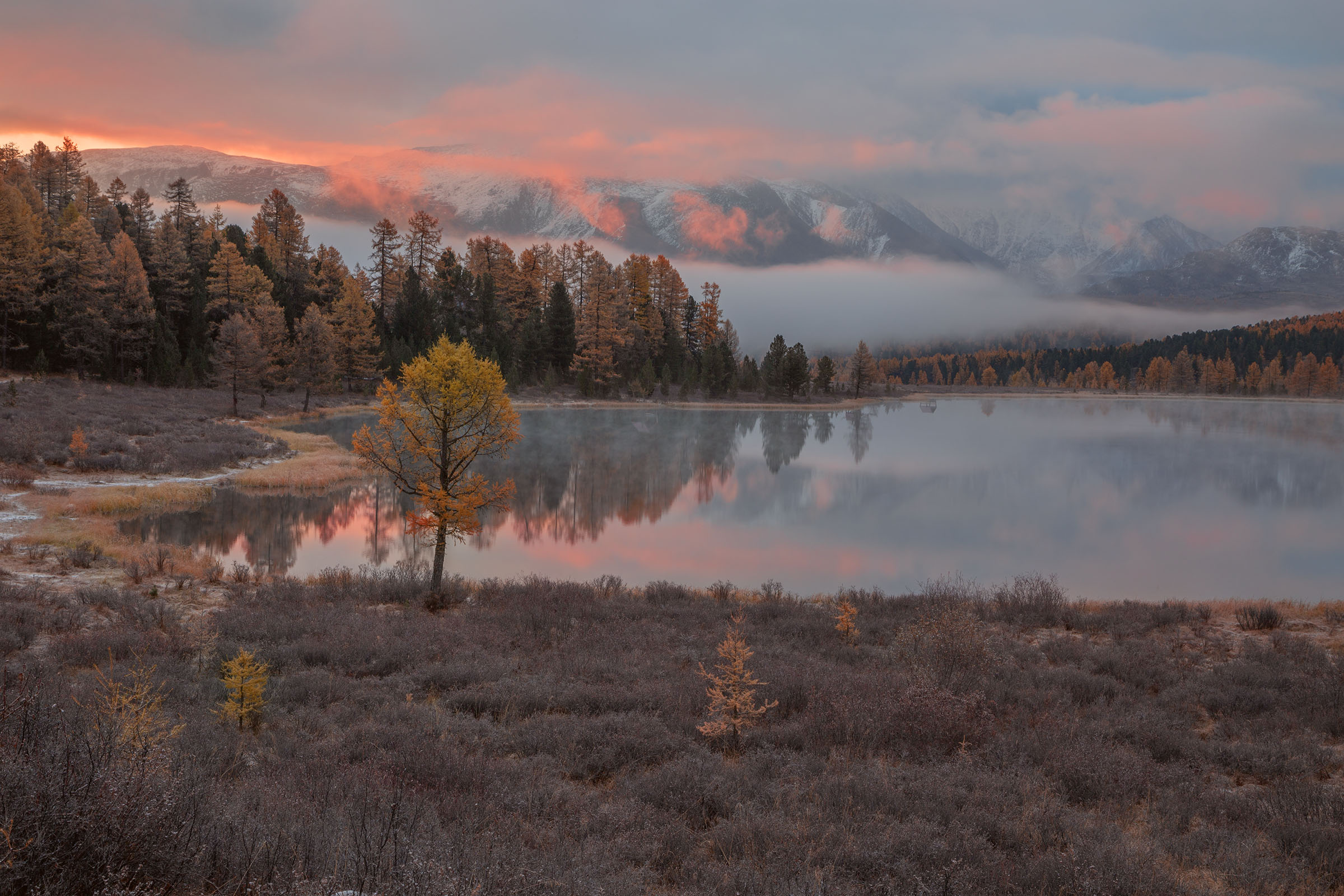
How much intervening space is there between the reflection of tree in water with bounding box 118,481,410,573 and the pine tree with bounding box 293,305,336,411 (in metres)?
34.5

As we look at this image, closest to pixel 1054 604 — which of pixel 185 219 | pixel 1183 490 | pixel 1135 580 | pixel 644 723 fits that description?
pixel 1135 580

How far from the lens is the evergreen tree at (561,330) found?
295ft

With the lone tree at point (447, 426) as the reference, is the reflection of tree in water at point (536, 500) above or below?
below

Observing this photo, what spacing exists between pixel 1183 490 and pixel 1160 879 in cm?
3610

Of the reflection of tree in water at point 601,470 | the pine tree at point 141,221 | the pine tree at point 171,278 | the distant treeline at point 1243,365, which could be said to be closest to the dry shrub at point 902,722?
the reflection of tree in water at point 601,470

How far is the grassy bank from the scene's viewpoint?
174 inches

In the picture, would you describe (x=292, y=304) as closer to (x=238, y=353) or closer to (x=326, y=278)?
(x=326, y=278)

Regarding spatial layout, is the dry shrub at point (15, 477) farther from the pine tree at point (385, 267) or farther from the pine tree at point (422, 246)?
the pine tree at point (422, 246)

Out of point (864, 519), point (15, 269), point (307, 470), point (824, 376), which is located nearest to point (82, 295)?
point (15, 269)

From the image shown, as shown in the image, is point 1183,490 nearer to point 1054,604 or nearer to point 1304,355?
point 1054,604

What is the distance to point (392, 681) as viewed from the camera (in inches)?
415

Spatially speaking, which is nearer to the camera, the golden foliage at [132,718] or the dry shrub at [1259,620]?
the golden foliage at [132,718]

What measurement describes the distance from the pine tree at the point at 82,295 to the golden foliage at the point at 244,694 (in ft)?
206

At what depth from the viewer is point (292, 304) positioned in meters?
79.6
